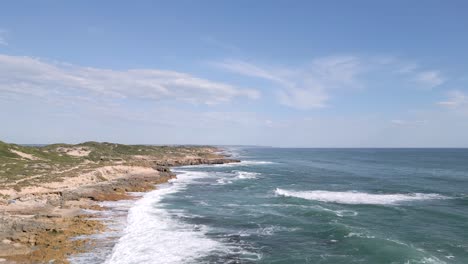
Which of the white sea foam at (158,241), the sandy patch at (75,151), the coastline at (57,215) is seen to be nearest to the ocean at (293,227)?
the white sea foam at (158,241)

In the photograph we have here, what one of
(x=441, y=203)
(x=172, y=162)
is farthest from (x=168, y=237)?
(x=172, y=162)

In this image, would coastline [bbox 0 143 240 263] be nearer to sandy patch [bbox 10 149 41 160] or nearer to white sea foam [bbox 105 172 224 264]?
white sea foam [bbox 105 172 224 264]

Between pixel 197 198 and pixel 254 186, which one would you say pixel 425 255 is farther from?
pixel 254 186

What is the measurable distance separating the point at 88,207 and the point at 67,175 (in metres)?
18.2

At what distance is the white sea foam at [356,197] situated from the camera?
46.9 meters

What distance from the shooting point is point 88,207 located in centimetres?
3850

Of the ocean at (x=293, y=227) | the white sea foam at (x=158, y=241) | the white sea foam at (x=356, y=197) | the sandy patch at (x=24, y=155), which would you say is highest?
the sandy patch at (x=24, y=155)

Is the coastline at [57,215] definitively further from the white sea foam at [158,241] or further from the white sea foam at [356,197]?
the white sea foam at [356,197]

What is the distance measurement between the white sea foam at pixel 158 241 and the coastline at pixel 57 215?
2.78 meters

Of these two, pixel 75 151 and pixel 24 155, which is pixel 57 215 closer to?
pixel 24 155

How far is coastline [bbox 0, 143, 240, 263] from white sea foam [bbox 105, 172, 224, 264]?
2.78 m

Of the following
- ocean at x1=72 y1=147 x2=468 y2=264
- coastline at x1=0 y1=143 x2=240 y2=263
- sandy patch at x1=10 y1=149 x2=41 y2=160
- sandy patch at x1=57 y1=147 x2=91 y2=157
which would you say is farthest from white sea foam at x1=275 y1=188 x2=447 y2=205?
sandy patch at x1=57 y1=147 x2=91 y2=157

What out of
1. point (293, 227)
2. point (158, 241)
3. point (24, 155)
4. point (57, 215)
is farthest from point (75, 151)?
point (293, 227)

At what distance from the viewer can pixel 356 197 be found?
5006 centimetres
